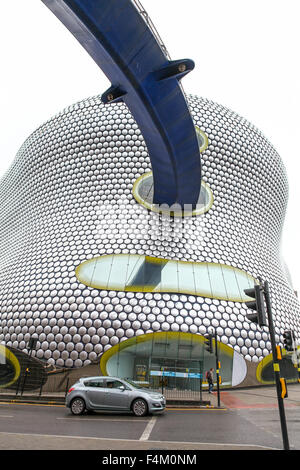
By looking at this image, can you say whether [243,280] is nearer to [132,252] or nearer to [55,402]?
[132,252]

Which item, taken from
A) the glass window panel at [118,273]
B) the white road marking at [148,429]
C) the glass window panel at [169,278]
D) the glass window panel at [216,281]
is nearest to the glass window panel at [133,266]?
the glass window panel at [118,273]

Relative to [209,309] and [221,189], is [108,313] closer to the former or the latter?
[209,309]

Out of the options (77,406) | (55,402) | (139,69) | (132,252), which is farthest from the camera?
(132,252)

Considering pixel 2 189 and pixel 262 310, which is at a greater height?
pixel 2 189

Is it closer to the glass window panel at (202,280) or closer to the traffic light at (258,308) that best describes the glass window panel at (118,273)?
the glass window panel at (202,280)

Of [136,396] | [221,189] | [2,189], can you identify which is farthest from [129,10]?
[2,189]

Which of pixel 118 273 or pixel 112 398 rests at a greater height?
pixel 118 273

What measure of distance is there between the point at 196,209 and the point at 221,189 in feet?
8.29

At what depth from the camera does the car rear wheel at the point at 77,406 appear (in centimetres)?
869

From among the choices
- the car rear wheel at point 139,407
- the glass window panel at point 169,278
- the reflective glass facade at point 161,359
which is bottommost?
the car rear wheel at point 139,407

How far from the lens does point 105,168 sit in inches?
934

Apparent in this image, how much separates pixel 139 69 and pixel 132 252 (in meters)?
10.1

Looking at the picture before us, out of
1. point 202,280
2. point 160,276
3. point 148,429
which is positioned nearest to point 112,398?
point 148,429

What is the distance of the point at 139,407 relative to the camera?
8.44 metres
